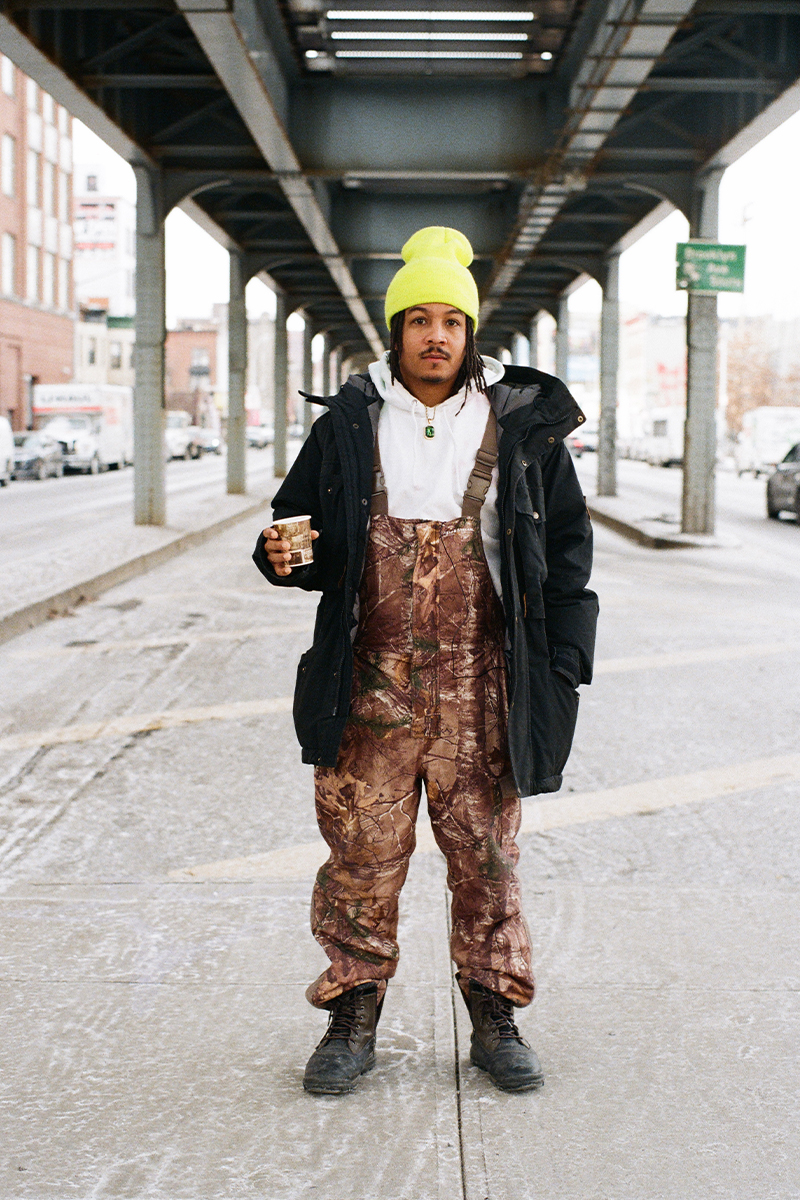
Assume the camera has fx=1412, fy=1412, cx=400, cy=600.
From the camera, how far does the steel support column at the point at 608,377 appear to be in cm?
2988

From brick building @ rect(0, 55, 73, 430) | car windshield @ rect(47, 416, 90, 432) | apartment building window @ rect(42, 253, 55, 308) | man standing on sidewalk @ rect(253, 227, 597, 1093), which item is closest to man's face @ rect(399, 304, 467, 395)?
man standing on sidewalk @ rect(253, 227, 597, 1093)

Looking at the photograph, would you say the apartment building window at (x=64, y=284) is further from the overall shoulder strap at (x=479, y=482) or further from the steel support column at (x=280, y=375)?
the overall shoulder strap at (x=479, y=482)

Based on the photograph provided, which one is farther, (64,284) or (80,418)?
(64,284)

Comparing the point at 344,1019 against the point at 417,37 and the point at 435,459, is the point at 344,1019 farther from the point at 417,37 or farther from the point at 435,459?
the point at 417,37

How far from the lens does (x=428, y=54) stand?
15.6 meters

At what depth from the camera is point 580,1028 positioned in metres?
3.73

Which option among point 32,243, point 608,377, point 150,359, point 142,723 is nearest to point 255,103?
point 150,359

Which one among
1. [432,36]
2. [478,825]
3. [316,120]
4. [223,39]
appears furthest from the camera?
[316,120]

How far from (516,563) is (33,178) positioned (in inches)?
2378

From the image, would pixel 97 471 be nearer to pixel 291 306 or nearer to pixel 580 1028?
pixel 291 306

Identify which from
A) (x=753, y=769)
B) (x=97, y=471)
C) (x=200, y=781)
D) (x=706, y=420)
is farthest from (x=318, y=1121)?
(x=97, y=471)

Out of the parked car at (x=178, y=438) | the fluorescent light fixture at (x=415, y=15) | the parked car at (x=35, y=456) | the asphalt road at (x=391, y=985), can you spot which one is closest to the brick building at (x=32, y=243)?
the parked car at (x=178, y=438)

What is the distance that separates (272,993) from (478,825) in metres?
0.95

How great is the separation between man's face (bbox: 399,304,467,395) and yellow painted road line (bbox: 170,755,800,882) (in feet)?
7.70
